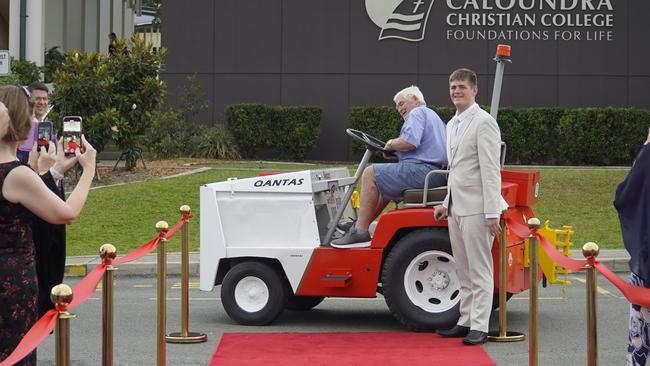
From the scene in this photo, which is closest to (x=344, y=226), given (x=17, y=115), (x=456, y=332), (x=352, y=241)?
(x=352, y=241)

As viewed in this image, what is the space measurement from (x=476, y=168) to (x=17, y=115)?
4546 millimetres

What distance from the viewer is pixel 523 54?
27703 mm

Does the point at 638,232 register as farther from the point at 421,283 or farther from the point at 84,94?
the point at 84,94

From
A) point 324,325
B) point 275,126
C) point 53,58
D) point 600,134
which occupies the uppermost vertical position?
point 53,58

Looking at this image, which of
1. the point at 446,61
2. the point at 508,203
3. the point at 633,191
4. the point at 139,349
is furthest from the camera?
the point at 446,61

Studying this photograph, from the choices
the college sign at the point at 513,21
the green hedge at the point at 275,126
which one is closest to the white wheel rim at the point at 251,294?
the green hedge at the point at 275,126

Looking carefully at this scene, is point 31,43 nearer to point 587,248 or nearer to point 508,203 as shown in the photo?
point 508,203

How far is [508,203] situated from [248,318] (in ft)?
8.37

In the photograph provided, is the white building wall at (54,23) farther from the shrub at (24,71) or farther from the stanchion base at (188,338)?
the stanchion base at (188,338)

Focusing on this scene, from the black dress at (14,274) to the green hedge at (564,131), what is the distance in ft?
67.9

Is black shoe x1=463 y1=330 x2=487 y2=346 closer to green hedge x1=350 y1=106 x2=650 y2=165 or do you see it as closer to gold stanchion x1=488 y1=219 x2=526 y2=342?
gold stanchion x1=488 y1=219 x2=526 y2=342

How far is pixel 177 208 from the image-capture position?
18656 millimetres

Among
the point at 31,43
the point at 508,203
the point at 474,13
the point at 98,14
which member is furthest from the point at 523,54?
the point at 98,14

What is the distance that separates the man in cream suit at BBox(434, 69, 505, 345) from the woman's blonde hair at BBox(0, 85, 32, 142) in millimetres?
4396
